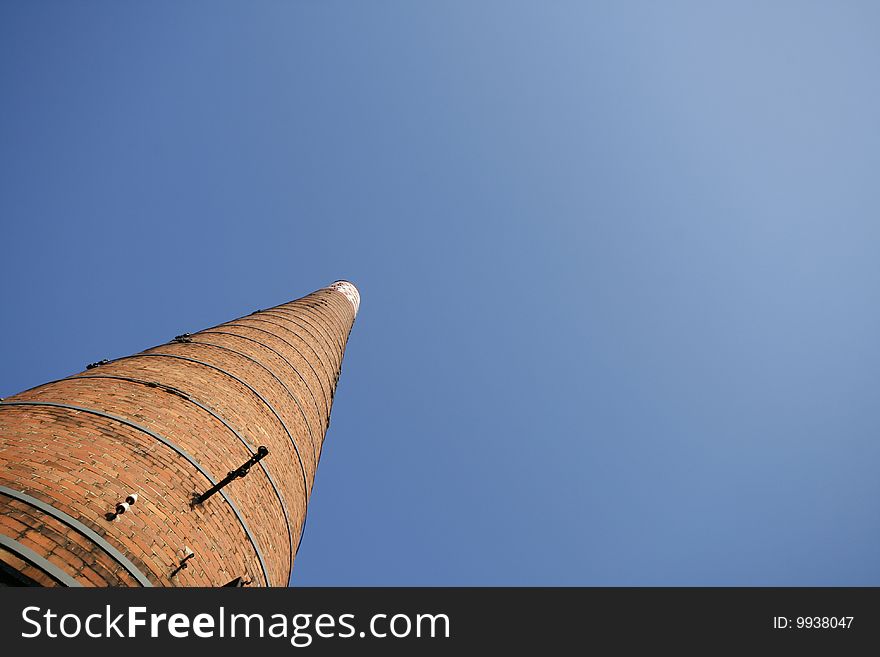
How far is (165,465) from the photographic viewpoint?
170 inches

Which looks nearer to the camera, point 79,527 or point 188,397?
point 79,527

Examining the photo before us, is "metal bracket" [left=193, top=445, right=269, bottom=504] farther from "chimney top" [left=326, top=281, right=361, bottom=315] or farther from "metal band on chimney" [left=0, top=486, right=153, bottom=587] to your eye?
"chimney top" [left=326, top=281, right=361, bottom=315]

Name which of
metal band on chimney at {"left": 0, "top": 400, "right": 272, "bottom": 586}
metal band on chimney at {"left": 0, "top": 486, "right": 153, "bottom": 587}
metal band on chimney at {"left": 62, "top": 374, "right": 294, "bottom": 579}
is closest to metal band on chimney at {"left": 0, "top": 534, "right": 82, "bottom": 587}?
metal band on chimney at {"left": 0, "top": 486, "right": 153, "bottom": 587}

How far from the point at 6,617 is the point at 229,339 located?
579 cm

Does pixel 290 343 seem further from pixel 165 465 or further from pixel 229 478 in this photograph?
pixel 165 465

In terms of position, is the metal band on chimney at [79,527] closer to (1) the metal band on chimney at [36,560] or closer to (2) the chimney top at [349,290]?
(1) the metal band on chimney at [36,560]

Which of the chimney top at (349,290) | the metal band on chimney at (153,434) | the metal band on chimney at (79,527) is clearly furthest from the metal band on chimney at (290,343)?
the chimney top at (349,290)

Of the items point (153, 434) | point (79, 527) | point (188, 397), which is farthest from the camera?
point (188, 397)

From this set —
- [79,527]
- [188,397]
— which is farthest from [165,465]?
[188,397]

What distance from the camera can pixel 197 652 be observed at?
9.31ft

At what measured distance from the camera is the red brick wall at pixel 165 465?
3268 millimetres

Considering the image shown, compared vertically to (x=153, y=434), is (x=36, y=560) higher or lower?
lower

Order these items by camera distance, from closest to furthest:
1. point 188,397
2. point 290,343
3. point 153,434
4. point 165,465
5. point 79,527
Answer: point 79,527 < point 165,465 < point 153,434 < point 188,397 < point 290,343

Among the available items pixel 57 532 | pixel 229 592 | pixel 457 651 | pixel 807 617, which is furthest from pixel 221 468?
pixel 807 617
